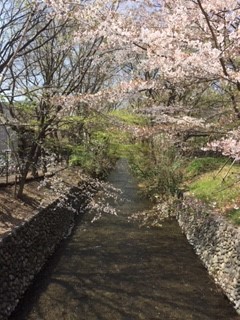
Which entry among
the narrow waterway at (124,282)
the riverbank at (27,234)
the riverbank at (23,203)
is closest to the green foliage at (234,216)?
the narrow waterway at (124,282)

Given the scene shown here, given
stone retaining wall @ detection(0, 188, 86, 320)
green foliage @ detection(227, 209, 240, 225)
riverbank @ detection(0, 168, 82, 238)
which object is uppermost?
green foliage @ detection(227, 209, 240, 225)

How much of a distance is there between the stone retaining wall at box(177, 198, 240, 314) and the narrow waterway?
235mm

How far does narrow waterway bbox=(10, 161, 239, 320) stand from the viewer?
761 cm

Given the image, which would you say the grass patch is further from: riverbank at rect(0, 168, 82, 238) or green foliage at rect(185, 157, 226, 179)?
riverbank at rect(0, 168, 82, 238)

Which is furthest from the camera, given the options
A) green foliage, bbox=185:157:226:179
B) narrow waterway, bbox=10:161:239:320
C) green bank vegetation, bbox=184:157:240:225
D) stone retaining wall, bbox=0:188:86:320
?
green foliage, bbox=185:157:226:179

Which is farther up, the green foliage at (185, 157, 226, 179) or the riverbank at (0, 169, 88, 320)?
the green foliage at (185, 157, 226, 179)

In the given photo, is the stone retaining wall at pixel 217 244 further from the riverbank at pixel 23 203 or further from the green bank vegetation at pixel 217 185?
the riverbank at pixel 23 203

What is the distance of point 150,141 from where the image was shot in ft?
56.3

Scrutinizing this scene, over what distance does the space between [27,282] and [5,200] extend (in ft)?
10.5

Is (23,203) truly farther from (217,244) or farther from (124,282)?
(217,244)

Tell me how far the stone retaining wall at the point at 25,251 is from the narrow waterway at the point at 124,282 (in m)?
0.26

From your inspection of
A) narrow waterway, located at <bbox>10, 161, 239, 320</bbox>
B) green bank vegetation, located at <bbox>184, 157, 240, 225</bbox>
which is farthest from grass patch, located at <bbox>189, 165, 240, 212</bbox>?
narrow waterway, located at <bbox>10, 161, 239, 320</bbox>

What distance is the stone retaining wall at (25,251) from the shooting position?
7.18 metres

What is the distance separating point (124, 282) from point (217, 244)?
2.49 meters
